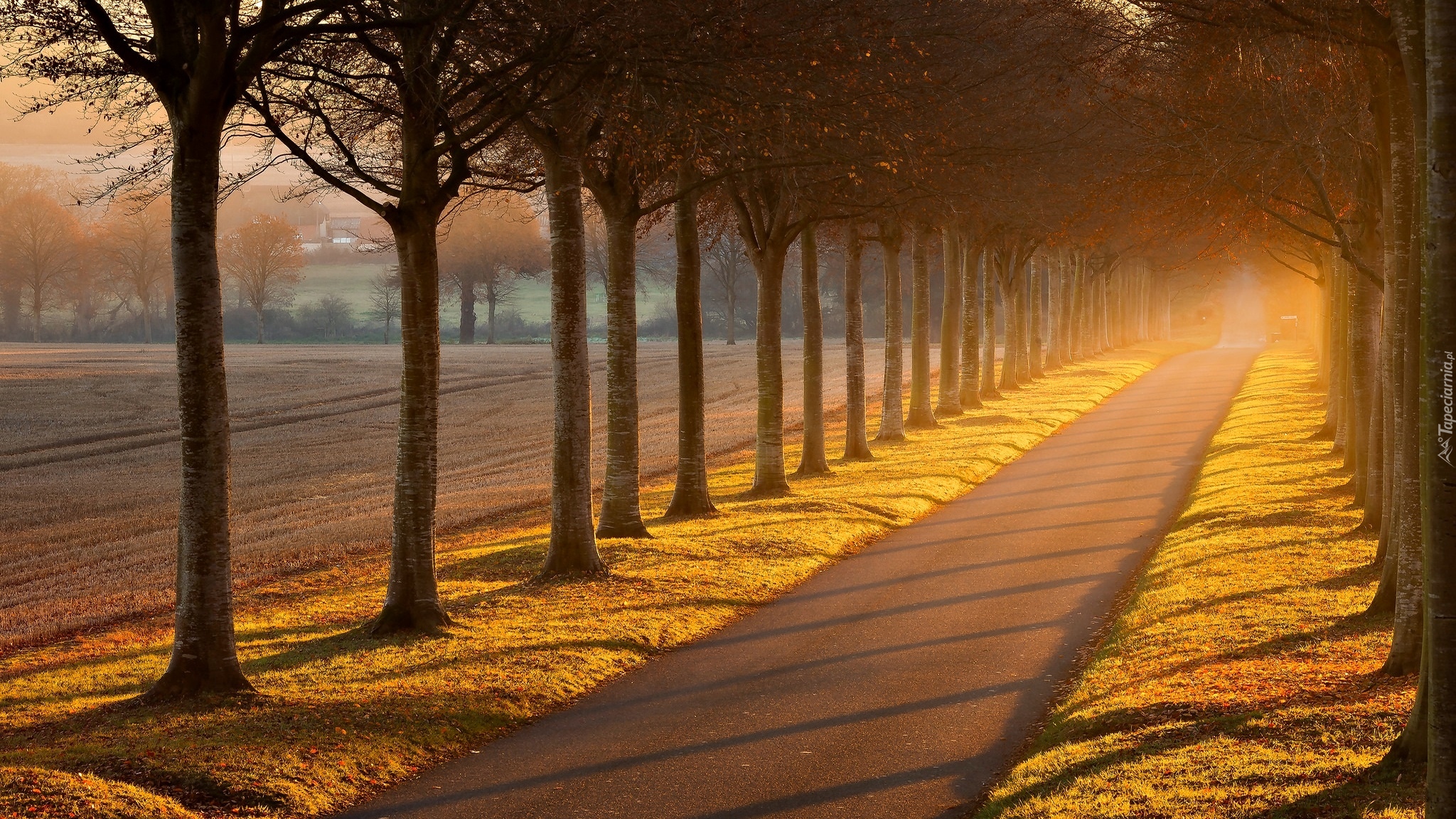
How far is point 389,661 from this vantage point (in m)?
12.2

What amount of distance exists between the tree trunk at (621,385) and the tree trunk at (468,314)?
81828 mm

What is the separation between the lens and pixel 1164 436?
113 feet

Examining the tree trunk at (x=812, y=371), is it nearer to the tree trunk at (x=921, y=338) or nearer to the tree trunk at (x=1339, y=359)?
the tree trunk at (x=921, y=338)

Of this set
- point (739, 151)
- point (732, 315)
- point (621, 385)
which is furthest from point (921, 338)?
point (732, 315)

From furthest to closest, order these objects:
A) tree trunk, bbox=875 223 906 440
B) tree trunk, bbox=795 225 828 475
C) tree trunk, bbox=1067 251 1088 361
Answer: tree trunk, bbox=1067 251 1088 361
tree trunk, bbox=875 223 906 440
tree trunk, bbox=795 225 828 475

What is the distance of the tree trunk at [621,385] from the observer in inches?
739

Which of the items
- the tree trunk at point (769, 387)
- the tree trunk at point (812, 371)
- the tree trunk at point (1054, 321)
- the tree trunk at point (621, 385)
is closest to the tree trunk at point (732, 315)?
the tree trunk at point (1054, 321)

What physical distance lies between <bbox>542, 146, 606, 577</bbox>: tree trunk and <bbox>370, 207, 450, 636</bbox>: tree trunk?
108 inches

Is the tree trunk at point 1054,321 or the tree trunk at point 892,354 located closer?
the tree trunk at point 892,354

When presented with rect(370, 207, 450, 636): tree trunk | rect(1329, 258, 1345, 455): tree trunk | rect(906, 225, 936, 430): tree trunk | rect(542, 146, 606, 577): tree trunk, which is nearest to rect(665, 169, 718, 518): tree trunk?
rect(542, 146, 606, 577): tree trunk

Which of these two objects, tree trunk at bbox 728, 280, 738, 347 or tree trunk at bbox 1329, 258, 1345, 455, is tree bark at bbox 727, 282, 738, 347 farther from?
tree trunk at bbox 1329, 258, 1345, 455

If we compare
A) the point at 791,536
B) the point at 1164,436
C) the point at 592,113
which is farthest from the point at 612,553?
the point at 1164,436

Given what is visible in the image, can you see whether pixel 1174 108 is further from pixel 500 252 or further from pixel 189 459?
pixel 500 252

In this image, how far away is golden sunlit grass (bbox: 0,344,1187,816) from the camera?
9.01m
